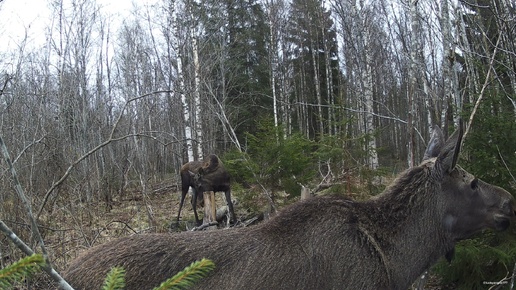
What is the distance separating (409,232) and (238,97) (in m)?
26.2

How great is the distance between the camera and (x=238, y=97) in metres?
29.4

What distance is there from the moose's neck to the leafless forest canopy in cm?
129

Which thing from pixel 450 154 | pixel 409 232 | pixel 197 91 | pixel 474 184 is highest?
pixel 197 91

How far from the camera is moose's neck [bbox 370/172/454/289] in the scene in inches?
136

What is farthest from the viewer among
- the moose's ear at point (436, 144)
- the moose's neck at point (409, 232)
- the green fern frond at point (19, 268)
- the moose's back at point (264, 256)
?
the moose's ear at point (436, 144)

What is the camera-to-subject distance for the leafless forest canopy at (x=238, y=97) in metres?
6.57

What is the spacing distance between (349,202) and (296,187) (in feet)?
18.8

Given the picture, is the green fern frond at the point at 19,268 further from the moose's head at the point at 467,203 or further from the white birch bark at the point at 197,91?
the white birch bark at the point at 197,91

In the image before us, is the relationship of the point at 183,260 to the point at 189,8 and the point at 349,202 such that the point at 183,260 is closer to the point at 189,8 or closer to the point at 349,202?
the point at 349,202

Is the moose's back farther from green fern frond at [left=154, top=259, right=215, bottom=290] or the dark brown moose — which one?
green fern frond at [left=154, top=259, right=215, bottom=290]

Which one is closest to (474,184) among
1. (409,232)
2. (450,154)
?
(450,154)

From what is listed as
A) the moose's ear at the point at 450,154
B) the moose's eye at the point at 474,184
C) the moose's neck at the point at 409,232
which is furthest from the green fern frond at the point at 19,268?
the moose's eye at the point at 474,184

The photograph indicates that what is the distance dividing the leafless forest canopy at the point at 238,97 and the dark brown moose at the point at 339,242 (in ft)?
3.60

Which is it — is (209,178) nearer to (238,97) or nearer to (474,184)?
(474,184)
